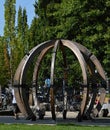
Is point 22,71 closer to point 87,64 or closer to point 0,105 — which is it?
point 87,64

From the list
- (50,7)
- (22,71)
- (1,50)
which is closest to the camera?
(22,71)

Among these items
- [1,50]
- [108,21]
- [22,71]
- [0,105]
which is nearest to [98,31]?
[108,21]

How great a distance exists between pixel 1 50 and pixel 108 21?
2385cm

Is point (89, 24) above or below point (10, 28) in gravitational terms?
below

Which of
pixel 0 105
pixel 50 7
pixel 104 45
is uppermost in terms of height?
pixel 50 7

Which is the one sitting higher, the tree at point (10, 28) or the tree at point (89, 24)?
the tree at point (10, 28)

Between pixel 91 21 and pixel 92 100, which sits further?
pixel 91 21

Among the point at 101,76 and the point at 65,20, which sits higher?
the point at 65,20

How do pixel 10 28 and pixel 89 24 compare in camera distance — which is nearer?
pixel 89 24

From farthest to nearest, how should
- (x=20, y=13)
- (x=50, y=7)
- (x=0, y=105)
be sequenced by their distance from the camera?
(x=20, y=13) < (x=50, y=7) < (x=0, y=105)

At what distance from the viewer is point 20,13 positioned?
2442 inches

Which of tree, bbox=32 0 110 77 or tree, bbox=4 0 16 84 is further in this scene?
tree, bbox=4 0 16 84

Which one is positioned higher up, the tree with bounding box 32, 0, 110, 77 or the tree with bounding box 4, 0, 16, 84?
the tree with bounding box 4, 0, 16, 84

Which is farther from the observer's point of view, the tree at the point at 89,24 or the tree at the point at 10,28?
the tree at the point at 10,28
